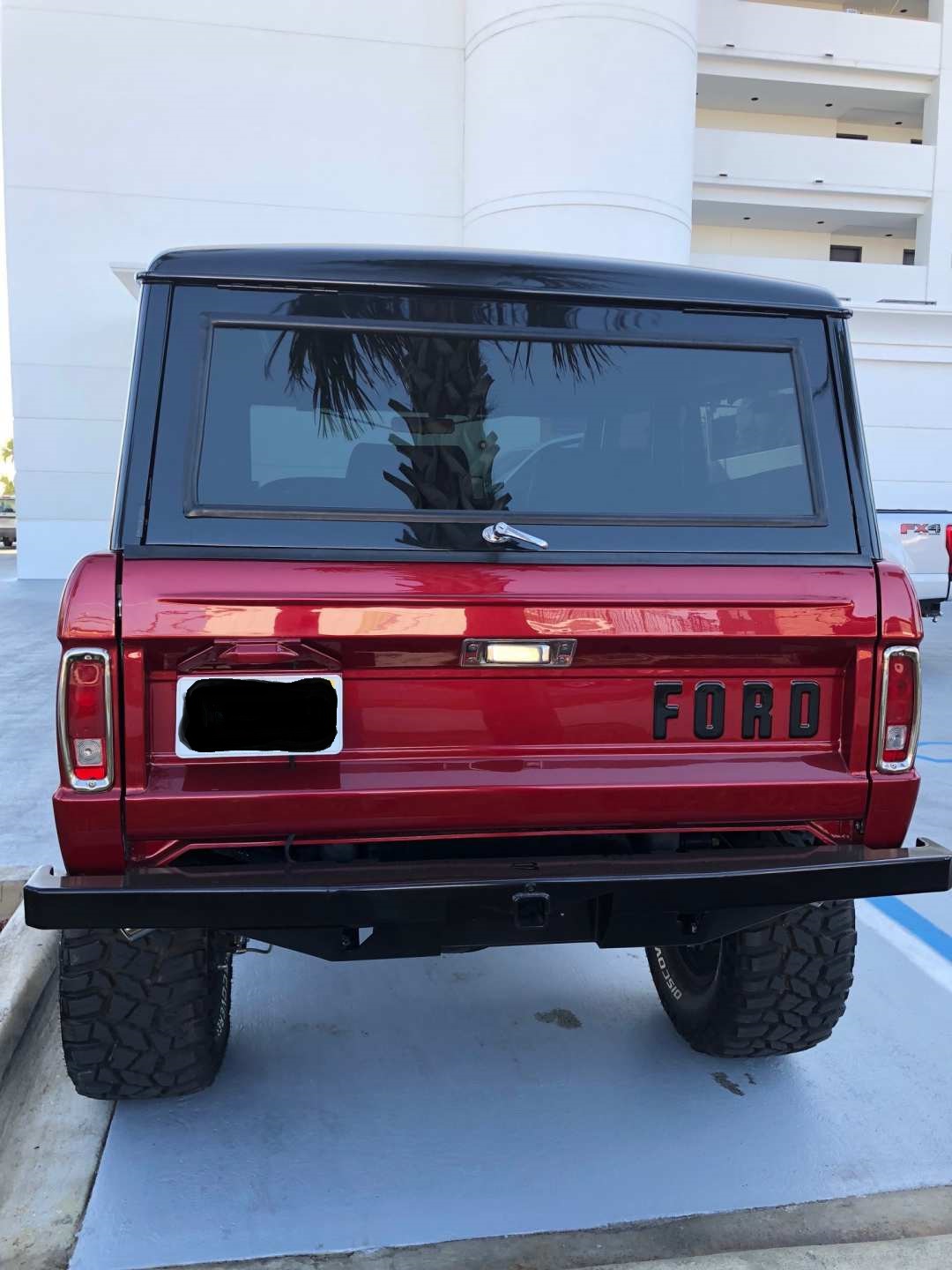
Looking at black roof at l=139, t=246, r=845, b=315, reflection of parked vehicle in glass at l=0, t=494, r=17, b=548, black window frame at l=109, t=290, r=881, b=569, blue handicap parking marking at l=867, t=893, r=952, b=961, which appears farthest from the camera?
reflection of parked vehicle in glass at l=0, t=494, r=17, b=548

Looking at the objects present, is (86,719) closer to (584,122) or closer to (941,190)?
(584,122)

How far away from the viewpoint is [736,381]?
269 centimetres

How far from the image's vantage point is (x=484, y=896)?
2.23 meters

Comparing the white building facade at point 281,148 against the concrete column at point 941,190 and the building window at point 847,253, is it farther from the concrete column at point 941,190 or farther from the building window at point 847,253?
the building window at point 847,253

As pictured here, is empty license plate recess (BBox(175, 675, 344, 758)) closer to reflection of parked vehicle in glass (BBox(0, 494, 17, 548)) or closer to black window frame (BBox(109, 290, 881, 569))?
black window frame (BBox(109, 290, 881, 569))

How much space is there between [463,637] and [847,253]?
30.5 meters

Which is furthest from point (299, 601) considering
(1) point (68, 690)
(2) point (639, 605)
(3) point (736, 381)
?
(3) point (736, 381)

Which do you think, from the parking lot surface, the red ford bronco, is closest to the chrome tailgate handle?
the red ford bronco

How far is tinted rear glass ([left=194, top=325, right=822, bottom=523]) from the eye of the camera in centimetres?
243

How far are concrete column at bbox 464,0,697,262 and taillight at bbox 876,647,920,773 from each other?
16.7m

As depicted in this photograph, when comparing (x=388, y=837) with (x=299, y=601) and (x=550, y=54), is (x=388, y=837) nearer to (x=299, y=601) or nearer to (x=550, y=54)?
(x=299, y=601)

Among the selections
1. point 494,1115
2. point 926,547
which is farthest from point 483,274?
point 926,547

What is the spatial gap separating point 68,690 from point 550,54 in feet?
60.1

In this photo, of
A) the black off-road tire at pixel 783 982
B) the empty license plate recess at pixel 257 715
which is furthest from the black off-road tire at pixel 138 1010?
the black off-road tire at pixel 783 982
